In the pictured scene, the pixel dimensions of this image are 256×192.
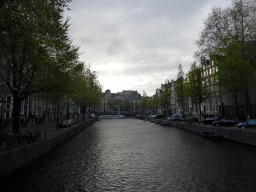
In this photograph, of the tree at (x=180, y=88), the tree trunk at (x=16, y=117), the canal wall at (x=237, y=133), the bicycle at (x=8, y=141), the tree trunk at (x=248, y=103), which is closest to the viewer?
the bicycle at (x=8, y=141)

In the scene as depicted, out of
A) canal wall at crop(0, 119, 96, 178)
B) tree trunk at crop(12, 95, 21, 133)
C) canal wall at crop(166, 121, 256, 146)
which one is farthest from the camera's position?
canal wall at crop(166, 121, 256, 146)

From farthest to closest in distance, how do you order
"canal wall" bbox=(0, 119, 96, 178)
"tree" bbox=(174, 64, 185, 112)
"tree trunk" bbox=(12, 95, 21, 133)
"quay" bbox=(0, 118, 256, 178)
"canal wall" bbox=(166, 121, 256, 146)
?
1. "tree" bbox=(174, 64, 185, 112)
2. "canal wall" bbox=(166, 121, 256, 146)
3. "tree trunk" bbox=(12, 95, 21, 133)
4. "quay" bbox=(0, 118, 256, 178)
5. "canal wall" bbox=(0, 119, 96, 178)

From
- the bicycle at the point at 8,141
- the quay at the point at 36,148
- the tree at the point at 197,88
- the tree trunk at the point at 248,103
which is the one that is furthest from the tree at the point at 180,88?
the bicycle at the point at 8,141

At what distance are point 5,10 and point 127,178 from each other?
1192 centimetres

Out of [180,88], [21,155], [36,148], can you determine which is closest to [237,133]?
[36,148]

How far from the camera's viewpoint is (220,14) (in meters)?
34.0

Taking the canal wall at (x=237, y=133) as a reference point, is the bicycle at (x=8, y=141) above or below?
above

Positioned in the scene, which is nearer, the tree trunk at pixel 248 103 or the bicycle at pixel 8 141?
the bicycle at pixel 8 141

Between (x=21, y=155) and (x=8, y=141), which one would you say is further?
(x=21, y=155)

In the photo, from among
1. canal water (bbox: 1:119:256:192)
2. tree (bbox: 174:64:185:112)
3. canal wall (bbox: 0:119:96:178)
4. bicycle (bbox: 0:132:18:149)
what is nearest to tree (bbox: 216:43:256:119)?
canal water (bbox: 1:119:256:192)

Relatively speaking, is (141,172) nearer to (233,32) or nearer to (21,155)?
(21,155)

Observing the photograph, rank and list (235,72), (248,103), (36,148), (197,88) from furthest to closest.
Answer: (197,88), (248,103), (235,72), (36,148)

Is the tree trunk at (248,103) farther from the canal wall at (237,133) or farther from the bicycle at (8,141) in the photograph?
the bicycle at (8,141)

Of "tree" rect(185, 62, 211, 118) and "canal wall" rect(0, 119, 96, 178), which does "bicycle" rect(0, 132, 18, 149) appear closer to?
"canal wall" rect(0, 119, 96, 178)
